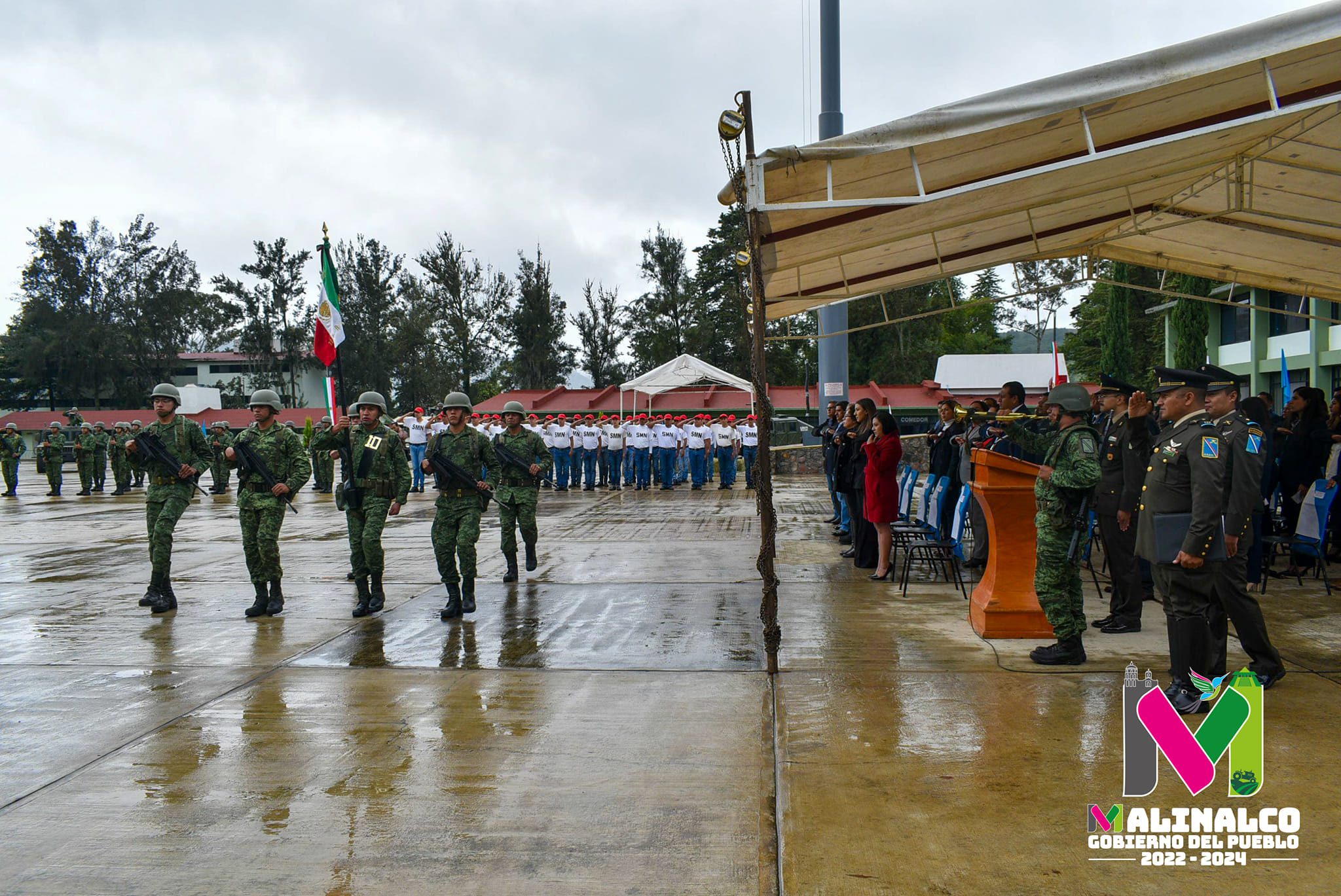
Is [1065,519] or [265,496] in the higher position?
[265,496]

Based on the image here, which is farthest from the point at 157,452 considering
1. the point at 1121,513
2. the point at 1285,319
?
the point at 1285,319

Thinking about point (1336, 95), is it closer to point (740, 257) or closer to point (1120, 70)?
point (1120, 70)

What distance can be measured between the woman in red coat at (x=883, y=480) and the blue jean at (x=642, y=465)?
13.6 metres

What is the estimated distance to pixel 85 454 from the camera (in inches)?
939

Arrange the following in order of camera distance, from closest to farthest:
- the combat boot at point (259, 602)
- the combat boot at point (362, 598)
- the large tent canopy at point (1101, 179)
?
the large tent canopy at point (1101, 179) < the combat boot at point (362, 598) < the combat boot at point (259, 602)

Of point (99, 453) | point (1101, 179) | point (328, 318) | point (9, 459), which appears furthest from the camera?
point (99, 453)

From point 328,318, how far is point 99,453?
60.0 feet

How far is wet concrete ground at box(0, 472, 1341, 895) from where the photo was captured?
333cm

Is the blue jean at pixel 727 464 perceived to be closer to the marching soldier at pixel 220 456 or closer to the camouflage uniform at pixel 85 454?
the marching soldier at pixel 220 456

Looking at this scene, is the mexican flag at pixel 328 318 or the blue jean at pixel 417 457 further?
the blue jean at pixel 417 457

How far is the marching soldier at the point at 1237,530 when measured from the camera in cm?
462

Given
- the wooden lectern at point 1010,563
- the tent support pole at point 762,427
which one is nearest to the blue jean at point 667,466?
the wooden lectern at point 1010,563

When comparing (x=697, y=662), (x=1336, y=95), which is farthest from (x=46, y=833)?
(x=1336, y=95)

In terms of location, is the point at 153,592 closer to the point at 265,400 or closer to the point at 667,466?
the point at 265,400
